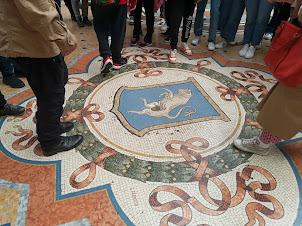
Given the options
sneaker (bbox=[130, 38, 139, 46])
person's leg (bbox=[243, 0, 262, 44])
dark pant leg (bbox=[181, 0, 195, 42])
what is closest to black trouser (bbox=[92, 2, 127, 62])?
sneaker (bbox=[130, 38, 139, 46])

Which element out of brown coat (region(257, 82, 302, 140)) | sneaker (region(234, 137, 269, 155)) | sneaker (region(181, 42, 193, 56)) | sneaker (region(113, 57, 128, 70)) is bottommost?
sneaker (region(234, 137, 269, 155))

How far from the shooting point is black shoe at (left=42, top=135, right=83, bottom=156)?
149 cm

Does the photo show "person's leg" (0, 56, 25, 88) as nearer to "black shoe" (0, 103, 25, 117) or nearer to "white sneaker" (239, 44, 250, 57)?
"black shoe" (0, 103, 25, 117)

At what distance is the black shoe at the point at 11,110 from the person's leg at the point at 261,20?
2612 mm

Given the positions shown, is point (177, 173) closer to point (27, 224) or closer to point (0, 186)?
point (27, 224)

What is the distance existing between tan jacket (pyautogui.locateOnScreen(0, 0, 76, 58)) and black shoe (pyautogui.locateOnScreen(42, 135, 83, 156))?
0.62 m

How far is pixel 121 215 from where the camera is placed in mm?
1190

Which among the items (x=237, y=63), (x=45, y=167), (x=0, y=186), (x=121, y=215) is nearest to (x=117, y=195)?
(x=121, y=215)

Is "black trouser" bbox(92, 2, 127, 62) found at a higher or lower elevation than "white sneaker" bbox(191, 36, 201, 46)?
higher

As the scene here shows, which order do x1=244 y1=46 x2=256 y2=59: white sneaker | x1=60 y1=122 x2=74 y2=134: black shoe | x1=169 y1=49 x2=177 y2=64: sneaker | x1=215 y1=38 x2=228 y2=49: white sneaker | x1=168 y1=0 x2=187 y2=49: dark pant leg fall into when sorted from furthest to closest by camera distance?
x1=215 y1=38 x2=228 y2=49: white sneaker → x1=244 y1=46 x2=256 y2=59: white sneaker → x1=169 y1=49 x2=177 y2=64: sneaker → x1=168 y1=0 x2=187 y2=49: dark pant leg → x1=60 y1=122 x2=74 y2=134: black shoe

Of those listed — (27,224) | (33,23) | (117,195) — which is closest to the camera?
(33,23)

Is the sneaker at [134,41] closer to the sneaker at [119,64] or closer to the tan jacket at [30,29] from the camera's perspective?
the sneaker at [119,64]

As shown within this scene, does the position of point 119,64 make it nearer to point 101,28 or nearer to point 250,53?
point 101,28

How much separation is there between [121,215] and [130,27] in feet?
10.0
